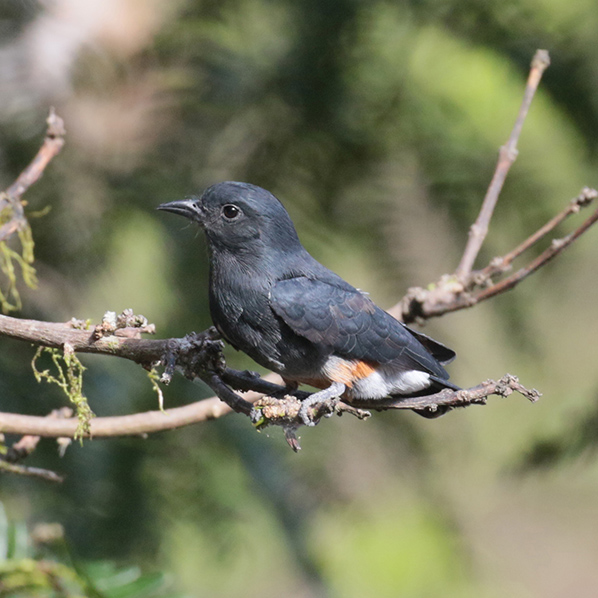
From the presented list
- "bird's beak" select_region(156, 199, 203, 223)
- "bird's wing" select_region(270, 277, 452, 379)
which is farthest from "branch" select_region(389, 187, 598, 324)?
"bird's beak" select_region(156, 199, 203, 223)

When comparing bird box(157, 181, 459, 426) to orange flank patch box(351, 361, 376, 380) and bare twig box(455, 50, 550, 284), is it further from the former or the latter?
bare twig box(455, 50, 550, 284)

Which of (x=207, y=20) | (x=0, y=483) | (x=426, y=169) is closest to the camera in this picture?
(x=0, y=483)

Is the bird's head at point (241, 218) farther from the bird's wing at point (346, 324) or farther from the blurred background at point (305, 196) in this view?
the blurred background at point (305, 196)

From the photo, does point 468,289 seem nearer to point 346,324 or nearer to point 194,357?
point 346,324

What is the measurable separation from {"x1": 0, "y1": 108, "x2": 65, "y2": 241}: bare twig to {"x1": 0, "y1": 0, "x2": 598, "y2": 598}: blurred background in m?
0.81

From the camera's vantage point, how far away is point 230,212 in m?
2.02

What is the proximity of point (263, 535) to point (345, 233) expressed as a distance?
1080 millimetres

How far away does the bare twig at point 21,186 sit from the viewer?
64.7 inches

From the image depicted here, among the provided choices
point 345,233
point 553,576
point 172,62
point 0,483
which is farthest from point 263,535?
point 553,576

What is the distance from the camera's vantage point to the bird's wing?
69.7 inches

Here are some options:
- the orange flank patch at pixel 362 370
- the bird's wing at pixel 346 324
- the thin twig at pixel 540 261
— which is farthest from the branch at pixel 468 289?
the orange flank patch at pixel 362 370

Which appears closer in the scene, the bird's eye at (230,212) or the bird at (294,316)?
the bird at (294,316)

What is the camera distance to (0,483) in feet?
7.35

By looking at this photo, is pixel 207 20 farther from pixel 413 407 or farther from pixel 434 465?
pixel 413 407
